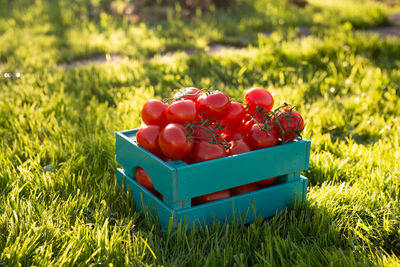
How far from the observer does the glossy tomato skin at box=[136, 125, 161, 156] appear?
6.94 feet

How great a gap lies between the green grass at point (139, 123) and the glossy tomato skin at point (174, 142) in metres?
0.35

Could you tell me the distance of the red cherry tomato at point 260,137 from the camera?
7.02 ft

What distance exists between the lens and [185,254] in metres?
1.88

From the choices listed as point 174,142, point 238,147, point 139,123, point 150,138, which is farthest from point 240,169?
point 139,123

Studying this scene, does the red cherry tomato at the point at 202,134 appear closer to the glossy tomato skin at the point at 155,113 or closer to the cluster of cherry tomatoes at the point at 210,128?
the cluster of cherry tomatoes at the point at 210,128

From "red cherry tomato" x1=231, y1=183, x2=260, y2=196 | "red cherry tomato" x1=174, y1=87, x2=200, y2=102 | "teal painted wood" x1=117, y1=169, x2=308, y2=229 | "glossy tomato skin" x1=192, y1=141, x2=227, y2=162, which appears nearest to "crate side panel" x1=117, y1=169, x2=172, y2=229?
"teal painted wood" x1=117, y1=169, x2=308, y2=229

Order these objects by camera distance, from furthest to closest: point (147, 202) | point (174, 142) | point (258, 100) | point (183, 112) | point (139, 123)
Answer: point (139, 123), point (258, 100), point (147, 202), point (183, 112), point (174, 142)

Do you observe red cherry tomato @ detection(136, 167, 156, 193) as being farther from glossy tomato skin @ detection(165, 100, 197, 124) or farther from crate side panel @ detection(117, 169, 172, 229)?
glossy tomato skin @ detection(165, 100, 197, 124)

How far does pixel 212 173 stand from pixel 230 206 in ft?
0.72

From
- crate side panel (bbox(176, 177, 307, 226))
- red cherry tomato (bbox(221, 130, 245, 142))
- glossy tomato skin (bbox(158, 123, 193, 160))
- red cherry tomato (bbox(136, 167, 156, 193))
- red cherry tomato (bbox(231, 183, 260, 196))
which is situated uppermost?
glossy tomato skin (bbox(158, 123, 193, 160))

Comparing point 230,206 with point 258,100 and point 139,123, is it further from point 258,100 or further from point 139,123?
point 139,123

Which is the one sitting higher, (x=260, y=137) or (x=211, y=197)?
(x=260, y=137)

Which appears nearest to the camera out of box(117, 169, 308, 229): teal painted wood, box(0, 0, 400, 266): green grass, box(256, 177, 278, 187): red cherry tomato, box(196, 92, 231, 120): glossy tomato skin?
box(0, 0, 400, 266): green grass

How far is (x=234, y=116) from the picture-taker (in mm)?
2223
